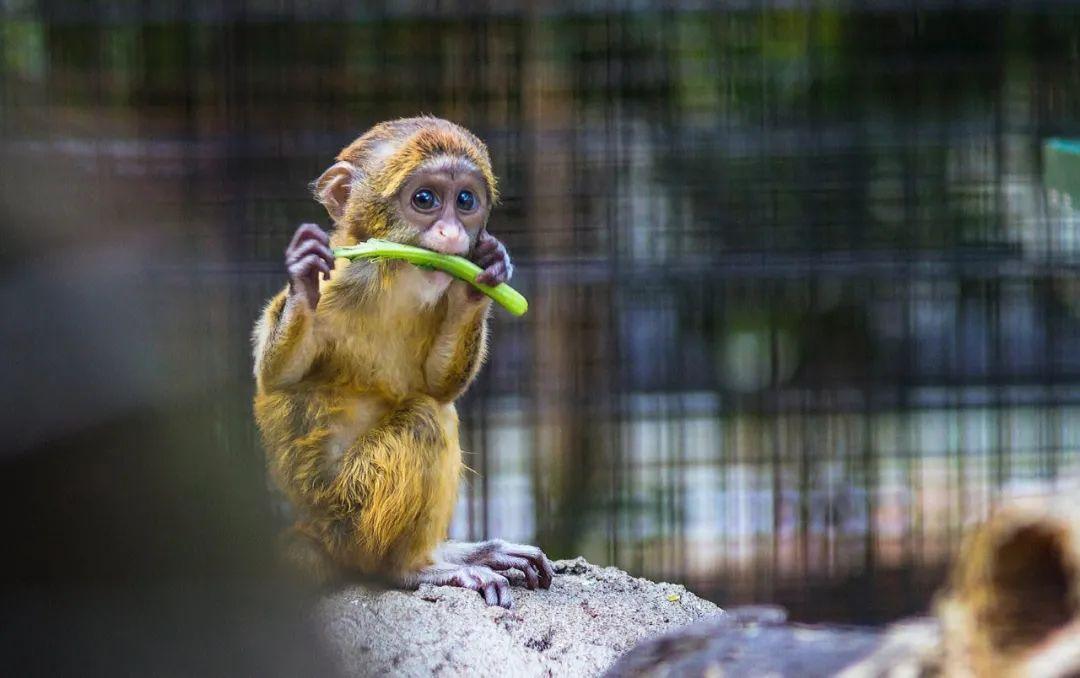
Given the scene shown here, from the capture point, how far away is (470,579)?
2.03 m

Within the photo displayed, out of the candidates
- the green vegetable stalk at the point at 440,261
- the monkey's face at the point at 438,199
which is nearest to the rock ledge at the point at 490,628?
the green vegetable stalk at the point at 440,261

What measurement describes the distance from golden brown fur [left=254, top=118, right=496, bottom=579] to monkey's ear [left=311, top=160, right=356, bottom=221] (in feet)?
0.09

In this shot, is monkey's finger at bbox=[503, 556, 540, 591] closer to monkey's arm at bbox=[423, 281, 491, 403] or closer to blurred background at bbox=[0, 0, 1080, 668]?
monkey's arm at bbox=[423, 281, 491, 403]

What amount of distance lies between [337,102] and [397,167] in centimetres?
159

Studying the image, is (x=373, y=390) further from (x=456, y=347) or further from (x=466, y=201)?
(x=466, y=201)

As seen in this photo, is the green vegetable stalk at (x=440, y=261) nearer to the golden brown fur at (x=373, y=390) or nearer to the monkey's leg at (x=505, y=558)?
the golden brown fur at (x=373, y=390)

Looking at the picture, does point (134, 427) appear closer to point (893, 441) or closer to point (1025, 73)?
point (893, 441)

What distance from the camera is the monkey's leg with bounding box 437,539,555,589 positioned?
2.11 meters

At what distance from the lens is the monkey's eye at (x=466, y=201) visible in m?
2.10

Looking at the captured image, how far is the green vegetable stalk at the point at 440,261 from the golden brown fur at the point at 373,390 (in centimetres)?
9

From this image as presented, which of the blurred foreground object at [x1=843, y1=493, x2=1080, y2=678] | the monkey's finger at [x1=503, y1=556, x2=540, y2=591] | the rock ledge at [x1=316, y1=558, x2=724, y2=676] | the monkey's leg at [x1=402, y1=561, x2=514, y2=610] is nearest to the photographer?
the blurred foreground object at [x1=843, y1=493, x2=1080, y2=678]

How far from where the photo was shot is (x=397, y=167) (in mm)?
2127

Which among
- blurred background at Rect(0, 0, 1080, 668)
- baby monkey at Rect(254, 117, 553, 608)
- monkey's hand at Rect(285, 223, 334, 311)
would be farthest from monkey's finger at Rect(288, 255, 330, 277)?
blurred background at Rect(0, 0, 1080, 668)

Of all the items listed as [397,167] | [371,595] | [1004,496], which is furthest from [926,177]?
[1004,496]
